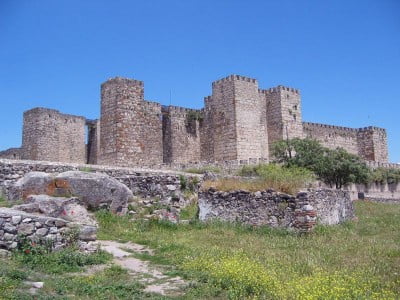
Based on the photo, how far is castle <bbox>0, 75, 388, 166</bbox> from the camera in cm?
2750

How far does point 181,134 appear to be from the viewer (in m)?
32.7

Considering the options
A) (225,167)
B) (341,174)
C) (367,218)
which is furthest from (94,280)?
(341,174)

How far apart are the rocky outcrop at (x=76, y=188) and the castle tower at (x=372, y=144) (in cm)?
3678

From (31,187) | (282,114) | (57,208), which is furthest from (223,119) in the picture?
(57,208)

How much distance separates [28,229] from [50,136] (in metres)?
24.8

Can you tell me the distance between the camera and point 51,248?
27.6 ft

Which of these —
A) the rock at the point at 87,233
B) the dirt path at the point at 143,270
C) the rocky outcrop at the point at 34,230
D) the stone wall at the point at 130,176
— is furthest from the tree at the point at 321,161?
the rocky outcrop at the point at 34,230

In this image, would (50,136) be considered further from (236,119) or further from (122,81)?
(236,119)

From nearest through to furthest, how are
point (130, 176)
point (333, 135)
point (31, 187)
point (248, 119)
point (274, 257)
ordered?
1. point (274, 257)
2. point (31, 187)
3. point (130, 176)
4. point (248, 119)
5. point (333, 135)

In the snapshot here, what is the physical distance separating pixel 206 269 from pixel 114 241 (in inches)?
138

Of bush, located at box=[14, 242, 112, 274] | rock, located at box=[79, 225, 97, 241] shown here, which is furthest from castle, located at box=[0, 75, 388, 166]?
bush, located at box=[14, 242, 112, 274]

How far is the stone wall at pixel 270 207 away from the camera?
12586mm

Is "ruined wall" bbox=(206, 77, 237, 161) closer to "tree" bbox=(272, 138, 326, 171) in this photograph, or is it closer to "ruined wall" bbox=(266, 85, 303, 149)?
"tree" bbox=(272, 138, 326, 171)

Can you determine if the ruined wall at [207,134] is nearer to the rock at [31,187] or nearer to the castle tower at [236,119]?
the castle tower at [236,119]
